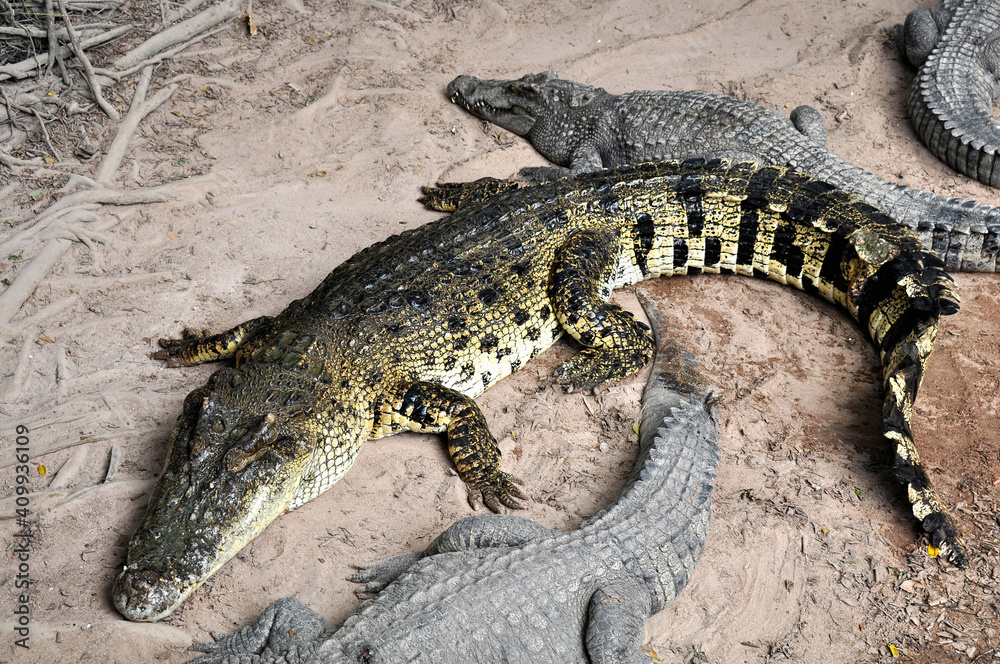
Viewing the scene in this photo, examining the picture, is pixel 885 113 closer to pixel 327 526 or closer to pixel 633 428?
pixel 633 428

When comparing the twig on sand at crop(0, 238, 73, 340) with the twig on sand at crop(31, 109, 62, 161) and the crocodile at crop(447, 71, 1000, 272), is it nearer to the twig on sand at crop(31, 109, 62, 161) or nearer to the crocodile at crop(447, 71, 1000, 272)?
the twig on sand at crop(31, 109, 62, 161)

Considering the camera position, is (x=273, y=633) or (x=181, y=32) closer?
(x=273, y=633)

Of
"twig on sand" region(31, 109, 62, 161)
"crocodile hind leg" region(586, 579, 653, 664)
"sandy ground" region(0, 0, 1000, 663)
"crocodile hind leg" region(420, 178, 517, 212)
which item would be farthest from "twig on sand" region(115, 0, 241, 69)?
"crocodile hind leg" region(586, 579, 653, 664)

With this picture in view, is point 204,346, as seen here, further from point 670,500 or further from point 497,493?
point 670,500

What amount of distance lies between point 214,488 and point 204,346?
1.32m

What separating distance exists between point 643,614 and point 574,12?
6.04 metres

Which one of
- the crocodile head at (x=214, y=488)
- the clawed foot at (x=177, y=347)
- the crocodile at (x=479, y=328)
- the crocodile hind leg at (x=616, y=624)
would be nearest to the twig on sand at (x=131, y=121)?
the clawed foot at (x=177, y=347)

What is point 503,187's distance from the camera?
559cm

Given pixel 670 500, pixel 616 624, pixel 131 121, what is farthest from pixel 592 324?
pixel 131 121

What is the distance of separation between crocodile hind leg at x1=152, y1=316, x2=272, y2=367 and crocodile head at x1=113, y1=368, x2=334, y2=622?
27.4 inches

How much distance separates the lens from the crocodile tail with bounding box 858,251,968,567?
3512mm

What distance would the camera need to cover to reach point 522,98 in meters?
6.32

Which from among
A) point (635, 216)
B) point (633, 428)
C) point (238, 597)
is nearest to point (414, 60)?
point (635, 216)

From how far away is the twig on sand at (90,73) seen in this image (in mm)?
6156
